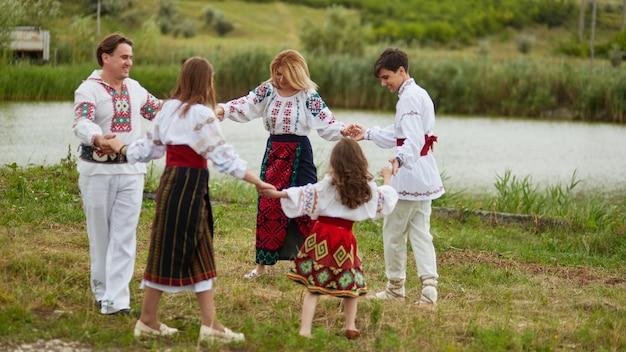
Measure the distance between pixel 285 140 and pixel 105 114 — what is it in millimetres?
1861

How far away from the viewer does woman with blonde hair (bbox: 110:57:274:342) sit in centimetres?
546

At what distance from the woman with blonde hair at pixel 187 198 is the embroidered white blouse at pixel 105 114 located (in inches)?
24.7

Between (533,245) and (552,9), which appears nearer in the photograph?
(533,245)

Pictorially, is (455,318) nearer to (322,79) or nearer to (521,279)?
(521,279)

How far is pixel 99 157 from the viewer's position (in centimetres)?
607

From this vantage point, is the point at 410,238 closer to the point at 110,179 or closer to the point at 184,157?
the point at 184,157

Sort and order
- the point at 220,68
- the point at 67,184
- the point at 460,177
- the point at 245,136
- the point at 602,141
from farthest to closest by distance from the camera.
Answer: the point at 220,68 → the point at 602,141 → the point at 245,136 → the point at 460,177 → the point at 67,184

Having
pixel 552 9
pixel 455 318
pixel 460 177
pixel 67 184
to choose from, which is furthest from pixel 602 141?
pixel 552 9

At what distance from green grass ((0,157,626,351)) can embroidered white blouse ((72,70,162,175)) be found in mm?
951

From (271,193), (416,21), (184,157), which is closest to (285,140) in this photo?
(271,193)

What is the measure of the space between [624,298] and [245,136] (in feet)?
44.5

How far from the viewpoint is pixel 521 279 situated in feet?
26.5

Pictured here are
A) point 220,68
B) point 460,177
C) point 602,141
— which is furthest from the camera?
point 220,68

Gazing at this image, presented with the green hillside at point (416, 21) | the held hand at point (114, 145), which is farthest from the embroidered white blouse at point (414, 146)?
the green hillside at point (416, 21)
